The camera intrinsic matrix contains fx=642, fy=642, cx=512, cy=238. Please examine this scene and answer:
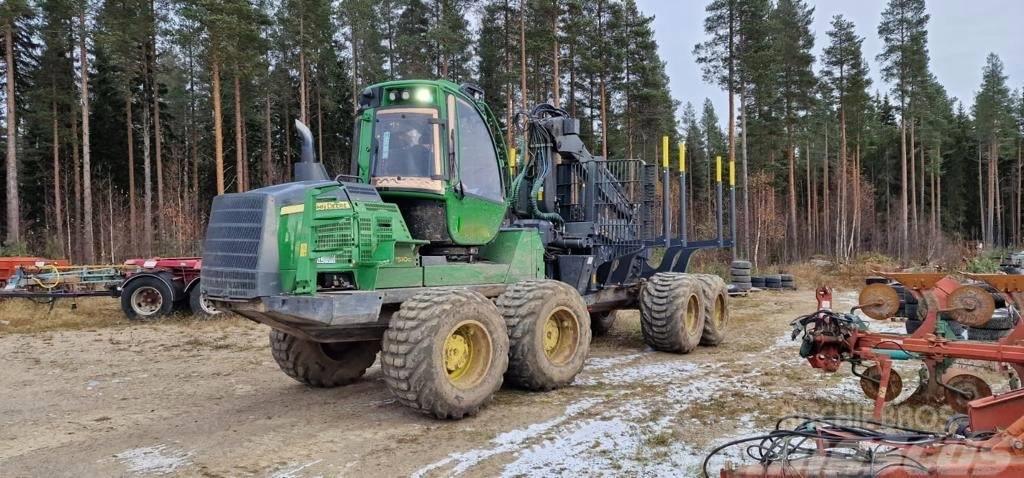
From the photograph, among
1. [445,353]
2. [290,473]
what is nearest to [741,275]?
[445,353]

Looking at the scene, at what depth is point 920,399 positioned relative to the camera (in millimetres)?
4852

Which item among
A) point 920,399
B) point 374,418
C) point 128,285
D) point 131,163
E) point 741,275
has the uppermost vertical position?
point 131,163

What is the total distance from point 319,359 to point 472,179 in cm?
250

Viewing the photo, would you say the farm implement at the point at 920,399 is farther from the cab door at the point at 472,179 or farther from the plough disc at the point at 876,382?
the cab door at the point at 472,179

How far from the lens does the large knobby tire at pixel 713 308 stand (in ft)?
30.1

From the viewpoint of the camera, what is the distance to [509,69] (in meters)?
25.9

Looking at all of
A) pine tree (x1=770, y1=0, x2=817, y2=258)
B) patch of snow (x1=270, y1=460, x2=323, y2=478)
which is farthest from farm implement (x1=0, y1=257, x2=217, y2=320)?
pine tree (x1=770, y1=0, x2=817, y2=258)

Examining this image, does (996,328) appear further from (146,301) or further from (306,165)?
(146,301)

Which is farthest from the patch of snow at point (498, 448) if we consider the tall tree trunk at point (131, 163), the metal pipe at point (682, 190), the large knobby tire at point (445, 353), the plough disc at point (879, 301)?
the tall tree trunk at point (131, 163)

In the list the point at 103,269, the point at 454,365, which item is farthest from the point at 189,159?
the point at 454,365

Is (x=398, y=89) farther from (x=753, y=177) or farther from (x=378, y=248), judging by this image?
(x=753, y=177)

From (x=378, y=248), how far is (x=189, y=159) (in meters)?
35.0

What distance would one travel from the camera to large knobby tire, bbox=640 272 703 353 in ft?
27.7

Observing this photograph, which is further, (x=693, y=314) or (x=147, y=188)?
(x=147, y=188)
